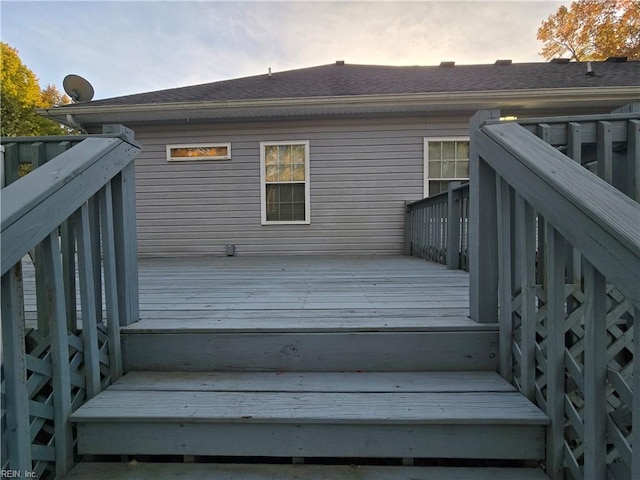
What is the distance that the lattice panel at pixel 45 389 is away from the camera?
3.68ft

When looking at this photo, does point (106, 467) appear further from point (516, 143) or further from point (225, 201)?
point (225, 201)

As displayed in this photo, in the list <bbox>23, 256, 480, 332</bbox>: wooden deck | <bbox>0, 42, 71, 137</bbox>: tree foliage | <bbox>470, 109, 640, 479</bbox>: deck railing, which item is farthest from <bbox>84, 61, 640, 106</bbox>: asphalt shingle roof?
<bbox>0, 42, 71, 137</bbox>: tree foliage

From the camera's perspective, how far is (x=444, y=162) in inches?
215

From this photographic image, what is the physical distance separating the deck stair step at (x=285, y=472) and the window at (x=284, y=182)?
4.57 meters

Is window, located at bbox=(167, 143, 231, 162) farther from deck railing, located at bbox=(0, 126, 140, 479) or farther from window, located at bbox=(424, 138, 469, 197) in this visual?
deck railing, located at bbox=(0, 126, 140, 479)

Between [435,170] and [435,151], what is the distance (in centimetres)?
32

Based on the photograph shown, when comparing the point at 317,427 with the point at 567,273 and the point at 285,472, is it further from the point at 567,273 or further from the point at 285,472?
the point at 567,273

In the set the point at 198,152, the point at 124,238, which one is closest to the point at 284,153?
the point at 198,152

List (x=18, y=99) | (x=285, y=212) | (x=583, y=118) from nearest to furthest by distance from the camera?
(x=583, y=118) < (x=285, y=212) < (x=18, y=99)

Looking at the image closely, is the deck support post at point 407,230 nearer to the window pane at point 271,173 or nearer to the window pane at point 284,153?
the window pane at point 284,153

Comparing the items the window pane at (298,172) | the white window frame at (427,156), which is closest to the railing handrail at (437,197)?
the white window frame at (427,156)

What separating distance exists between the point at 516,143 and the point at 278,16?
8.57 meters

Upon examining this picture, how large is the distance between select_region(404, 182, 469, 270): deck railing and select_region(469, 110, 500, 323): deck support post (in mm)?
1682

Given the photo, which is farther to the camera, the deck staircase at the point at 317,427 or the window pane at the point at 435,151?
the window pane at the point at 435,151
